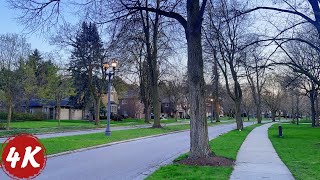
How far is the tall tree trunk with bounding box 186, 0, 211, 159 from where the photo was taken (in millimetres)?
11781

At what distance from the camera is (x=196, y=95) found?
1193 centimetres

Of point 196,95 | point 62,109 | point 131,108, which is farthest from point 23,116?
point 196,95

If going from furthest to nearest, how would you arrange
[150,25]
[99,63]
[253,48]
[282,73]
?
[99,63] < [282,73] < [150,25] < [253,48]

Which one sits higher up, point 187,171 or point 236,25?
point 236,25

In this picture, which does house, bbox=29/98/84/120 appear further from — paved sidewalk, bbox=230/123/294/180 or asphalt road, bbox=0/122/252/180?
paved sidewalk, bbox=230/123/294/180

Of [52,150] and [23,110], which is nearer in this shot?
[52,150]

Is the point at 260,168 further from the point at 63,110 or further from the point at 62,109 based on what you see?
the point at 63,110

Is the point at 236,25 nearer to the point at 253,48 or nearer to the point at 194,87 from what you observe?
the point at 253,48

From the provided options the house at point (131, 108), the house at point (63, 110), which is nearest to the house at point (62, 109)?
the house at point (63, 110)

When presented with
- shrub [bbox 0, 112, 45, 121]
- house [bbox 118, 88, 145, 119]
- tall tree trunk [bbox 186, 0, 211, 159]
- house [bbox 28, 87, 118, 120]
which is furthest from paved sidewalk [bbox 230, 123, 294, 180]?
house [bbox 118, 88, 145, 119]

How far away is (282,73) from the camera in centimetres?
3788

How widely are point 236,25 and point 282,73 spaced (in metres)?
9.24

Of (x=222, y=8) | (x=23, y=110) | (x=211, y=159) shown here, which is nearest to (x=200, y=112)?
(x=211, y=159)

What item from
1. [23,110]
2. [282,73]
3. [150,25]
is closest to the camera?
[150,25]
